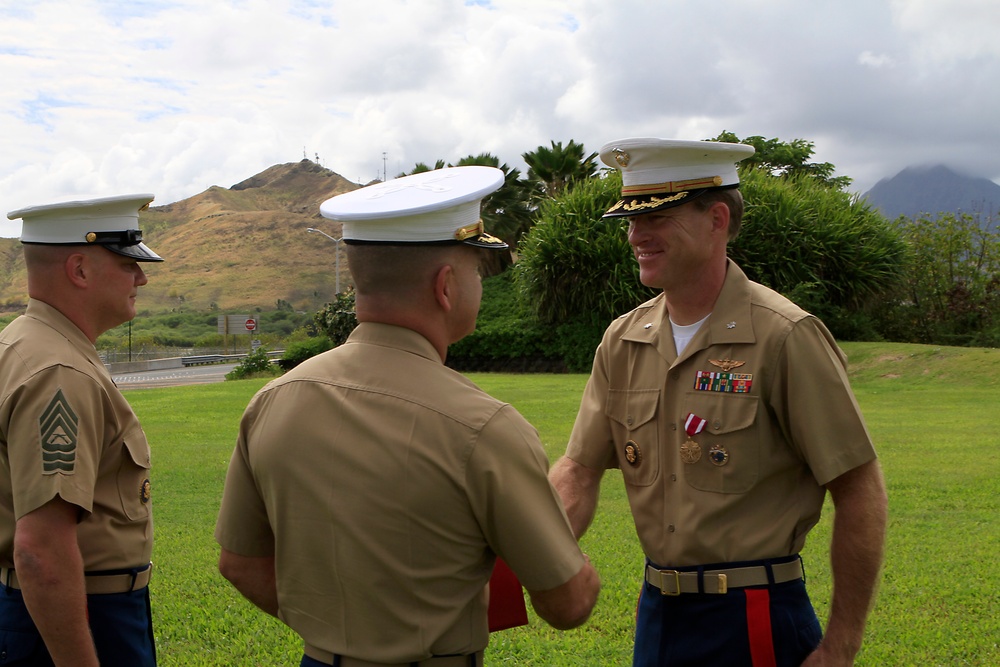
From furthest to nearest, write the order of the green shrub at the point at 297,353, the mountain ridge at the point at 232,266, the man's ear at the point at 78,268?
the mountain ridge at the point at 232,266 → the green shrub at the point at 297,353 → the man's ear at the point at 78,268

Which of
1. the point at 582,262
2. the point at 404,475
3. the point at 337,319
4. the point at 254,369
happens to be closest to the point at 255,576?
the point at 404,475

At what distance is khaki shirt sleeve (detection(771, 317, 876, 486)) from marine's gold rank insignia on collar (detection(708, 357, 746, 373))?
137 millimetres

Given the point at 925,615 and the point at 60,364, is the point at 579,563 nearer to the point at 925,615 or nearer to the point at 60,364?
the point at 60,364

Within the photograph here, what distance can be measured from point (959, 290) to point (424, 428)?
34373mm

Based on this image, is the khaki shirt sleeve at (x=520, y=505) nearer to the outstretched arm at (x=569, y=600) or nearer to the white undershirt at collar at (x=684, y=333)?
the outstretched arm at (x=569, y=600)

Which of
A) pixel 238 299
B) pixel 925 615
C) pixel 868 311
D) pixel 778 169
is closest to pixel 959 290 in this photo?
pixel 868 311

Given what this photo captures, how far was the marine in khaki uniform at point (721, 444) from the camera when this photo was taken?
99.9 inches

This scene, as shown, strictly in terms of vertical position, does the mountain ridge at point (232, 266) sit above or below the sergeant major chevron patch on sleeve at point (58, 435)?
above

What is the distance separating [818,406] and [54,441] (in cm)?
214

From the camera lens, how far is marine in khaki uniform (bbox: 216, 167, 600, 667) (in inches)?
77.0

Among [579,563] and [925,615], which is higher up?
[579,563]

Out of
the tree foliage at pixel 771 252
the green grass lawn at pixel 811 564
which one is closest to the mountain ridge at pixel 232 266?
the tree foliage at pixel 771 252

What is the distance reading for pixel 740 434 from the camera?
2.72 m

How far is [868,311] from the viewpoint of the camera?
3069 cm
